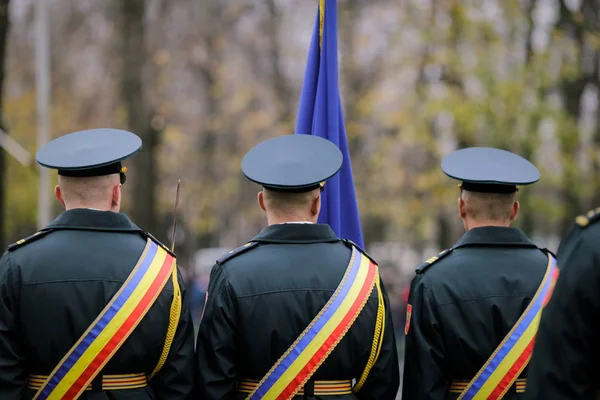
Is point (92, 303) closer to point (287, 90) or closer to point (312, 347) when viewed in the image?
point (312, 347)

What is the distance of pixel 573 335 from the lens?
2.43m

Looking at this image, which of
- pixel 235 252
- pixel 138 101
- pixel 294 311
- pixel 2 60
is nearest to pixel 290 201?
pixel 235 252

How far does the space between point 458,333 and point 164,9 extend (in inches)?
589

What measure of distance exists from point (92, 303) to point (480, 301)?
5.51 feet

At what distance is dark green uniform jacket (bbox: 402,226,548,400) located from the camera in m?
3.98

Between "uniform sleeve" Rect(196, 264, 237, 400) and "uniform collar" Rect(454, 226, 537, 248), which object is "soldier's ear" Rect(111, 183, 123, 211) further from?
"uniform collar" Rect(454, 226, 537, 248)

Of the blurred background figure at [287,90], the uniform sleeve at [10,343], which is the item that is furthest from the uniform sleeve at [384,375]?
the blurred background figure at [287,90]

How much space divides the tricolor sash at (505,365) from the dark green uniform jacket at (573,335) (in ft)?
4.73

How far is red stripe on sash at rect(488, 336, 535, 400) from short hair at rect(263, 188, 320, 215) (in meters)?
1.13

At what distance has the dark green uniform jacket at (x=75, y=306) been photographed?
3.65 meters

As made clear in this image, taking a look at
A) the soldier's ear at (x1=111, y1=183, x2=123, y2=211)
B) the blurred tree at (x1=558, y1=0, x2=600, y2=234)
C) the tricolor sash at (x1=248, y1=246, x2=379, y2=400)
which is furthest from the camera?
the blurred tree at (x1=558, y1=0, x2=600, y2=234)

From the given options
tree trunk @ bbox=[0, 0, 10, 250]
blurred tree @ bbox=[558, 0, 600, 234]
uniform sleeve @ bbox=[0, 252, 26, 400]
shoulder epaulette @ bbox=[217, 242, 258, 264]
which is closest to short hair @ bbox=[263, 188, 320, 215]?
shoulder epaulette @ bbox=[217, 242, 258, 264]

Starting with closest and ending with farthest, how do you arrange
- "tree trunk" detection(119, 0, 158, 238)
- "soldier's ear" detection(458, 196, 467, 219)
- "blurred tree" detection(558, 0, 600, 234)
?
"soldier's ear" detection(458, 196, 467, 219)
"blurred tree" detection(558, 0, 600, 234)
"tree trunk" detection(119, 0, 158, 238)

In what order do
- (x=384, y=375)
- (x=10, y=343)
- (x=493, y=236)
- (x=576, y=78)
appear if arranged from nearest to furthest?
(x=10, y=343) → (x=384, y=375) → (x=493, y=236) → (x=576, y=78)
